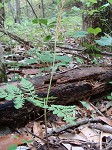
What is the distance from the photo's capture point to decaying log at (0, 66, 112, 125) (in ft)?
5.72

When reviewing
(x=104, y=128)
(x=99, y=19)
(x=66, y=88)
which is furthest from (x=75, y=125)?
(x=99, y=19)

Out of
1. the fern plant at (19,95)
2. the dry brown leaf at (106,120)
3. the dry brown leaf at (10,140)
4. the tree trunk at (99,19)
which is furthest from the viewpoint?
the tree trunk at (99,19)

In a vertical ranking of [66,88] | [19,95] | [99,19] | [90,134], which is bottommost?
[90,134]

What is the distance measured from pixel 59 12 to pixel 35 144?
0.80 metres

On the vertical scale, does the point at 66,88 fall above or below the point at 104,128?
above

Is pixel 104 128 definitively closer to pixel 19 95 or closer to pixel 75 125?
pixel 75 125

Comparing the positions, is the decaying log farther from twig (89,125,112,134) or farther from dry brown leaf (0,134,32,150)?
twig (89,125,112,134)

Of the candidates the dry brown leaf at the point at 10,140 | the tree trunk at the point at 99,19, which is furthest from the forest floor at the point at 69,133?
the tree trunk at the point at 99,19

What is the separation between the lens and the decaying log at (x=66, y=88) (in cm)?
174

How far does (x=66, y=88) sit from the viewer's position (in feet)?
6.59

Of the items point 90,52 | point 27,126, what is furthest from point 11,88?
point 90,52

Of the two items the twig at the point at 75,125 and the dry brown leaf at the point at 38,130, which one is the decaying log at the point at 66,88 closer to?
the dry brown leaf at the point at 38,130

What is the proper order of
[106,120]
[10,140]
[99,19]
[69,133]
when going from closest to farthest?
[10,140]
[69,133]
[106,120]
[99,19]

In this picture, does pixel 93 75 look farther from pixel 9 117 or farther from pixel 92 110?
pixel 9 117
